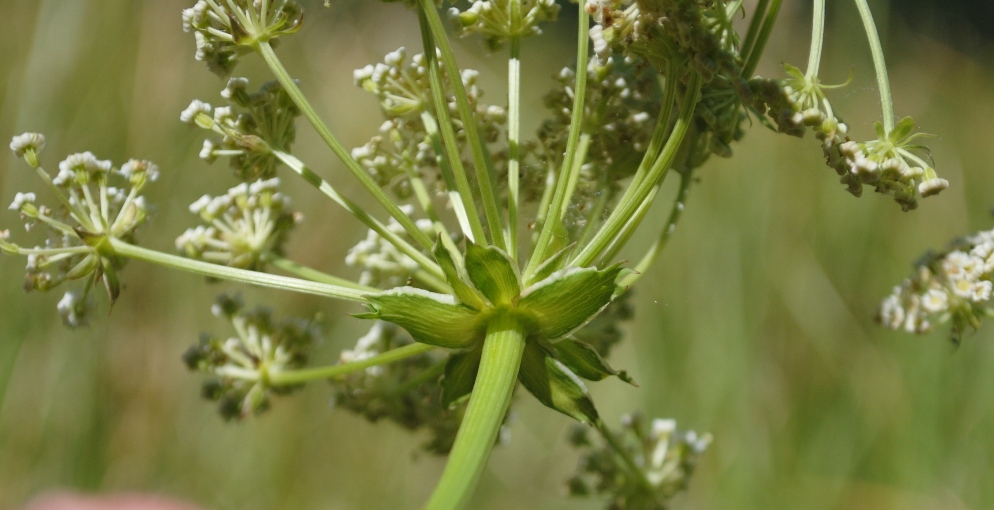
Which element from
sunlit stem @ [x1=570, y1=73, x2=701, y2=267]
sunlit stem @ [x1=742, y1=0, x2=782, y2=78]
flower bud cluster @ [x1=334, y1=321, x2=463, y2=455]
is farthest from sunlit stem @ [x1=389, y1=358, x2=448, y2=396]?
sunlit stem @ [x1=742, y1=0, x2=782, y2=78]

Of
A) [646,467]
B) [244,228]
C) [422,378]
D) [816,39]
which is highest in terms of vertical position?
[816,39]

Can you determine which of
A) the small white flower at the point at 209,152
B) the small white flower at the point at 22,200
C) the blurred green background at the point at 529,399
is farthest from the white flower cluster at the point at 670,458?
the blurred green background at the point at 529,399

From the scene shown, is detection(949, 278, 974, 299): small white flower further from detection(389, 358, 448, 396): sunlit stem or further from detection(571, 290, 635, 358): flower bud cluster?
detection(389, 358, 448, 396): sunlit stem

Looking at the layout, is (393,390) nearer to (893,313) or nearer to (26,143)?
(26,143)

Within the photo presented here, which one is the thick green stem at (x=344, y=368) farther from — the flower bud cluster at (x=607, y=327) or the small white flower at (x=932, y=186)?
the small white flower at (x=932, y=186)

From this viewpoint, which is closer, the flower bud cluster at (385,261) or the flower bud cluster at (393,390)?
the flower bud cluster at (385,261)

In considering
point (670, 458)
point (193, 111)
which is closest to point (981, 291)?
point (670, 458)
